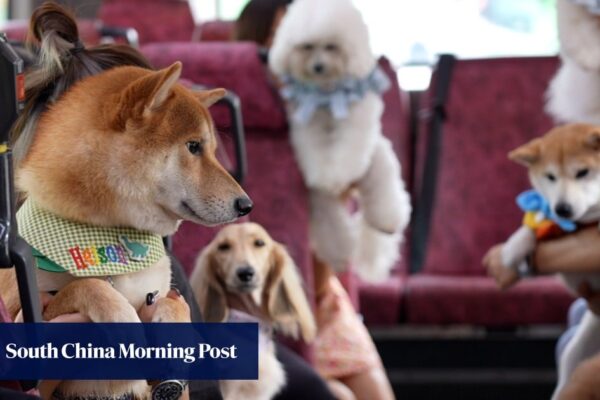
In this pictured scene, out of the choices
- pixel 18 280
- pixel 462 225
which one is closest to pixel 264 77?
pixel 18 280

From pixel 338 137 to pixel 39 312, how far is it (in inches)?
59.8

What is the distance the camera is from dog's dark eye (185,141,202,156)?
94cm

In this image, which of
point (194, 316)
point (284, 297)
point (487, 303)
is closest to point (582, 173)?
point (284, 297)

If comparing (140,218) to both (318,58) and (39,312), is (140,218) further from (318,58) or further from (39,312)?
(318,58)

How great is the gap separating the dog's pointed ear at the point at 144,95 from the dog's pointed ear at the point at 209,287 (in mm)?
540

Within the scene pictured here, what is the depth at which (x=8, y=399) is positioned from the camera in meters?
0.81

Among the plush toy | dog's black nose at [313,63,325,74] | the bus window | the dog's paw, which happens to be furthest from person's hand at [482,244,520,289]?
the bus window

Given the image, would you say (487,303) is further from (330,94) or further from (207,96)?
(207,96)

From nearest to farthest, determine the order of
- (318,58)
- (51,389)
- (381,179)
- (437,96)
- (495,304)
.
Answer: (51,389) < (318,58) < (381,179) < (495,304) < (437,96)

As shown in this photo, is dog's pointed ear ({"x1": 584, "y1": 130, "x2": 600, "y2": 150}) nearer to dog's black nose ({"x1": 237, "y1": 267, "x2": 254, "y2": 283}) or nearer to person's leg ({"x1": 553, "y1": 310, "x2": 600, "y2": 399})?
person's leg ({"x1": 553, "y1": 310, "x2": 600, "y2": 399})

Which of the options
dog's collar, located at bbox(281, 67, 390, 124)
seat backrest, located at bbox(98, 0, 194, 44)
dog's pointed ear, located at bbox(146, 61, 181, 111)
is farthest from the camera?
seat backrest, located at bbox(98, 0, 194, 44)

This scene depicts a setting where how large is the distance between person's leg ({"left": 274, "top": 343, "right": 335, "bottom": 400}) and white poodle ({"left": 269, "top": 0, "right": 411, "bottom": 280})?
522mm

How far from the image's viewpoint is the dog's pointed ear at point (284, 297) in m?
1.74

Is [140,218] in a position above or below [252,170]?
above
